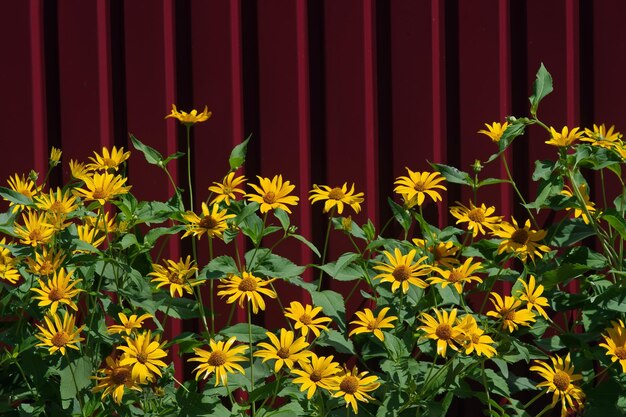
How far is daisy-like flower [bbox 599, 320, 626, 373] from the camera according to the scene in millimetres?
2143

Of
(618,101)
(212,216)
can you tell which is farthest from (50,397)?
(618,101)

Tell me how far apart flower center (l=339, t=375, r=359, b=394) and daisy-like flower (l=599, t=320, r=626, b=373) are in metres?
0.54

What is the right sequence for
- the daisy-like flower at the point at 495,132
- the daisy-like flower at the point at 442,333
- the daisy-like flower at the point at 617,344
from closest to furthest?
the daisy-like flower at the point at 442,333
the daisy-like flower at the point at 617,344
the daisy-like flower at the point at 495,132

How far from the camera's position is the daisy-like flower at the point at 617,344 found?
2143 mm

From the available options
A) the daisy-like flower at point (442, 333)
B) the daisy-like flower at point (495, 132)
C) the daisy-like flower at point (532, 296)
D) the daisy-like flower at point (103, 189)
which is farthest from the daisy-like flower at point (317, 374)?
the daisy-like flower at point (495, 132)

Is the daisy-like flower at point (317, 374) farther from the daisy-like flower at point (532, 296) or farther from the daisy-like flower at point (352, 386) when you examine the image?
the daisy-like flower at point (532, 296)

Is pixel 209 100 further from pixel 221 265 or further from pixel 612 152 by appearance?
pixel 612 152

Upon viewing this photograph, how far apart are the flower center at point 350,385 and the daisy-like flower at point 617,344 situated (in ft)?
1.78

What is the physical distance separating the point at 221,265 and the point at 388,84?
2.62ft

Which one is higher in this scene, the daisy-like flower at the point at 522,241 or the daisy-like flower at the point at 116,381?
the daisy-like flower at the point at 522,241

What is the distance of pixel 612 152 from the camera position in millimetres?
2340

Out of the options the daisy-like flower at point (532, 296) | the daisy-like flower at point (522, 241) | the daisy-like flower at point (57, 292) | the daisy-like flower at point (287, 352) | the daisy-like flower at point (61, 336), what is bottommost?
the daisy-like flower at point (287, 352)

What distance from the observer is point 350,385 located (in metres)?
2.03

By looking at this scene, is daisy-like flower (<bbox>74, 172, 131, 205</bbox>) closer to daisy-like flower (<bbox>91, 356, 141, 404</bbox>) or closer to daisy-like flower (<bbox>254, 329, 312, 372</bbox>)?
daisy-like flower (<bbox>91, 356, 141, 404</bbox>)
